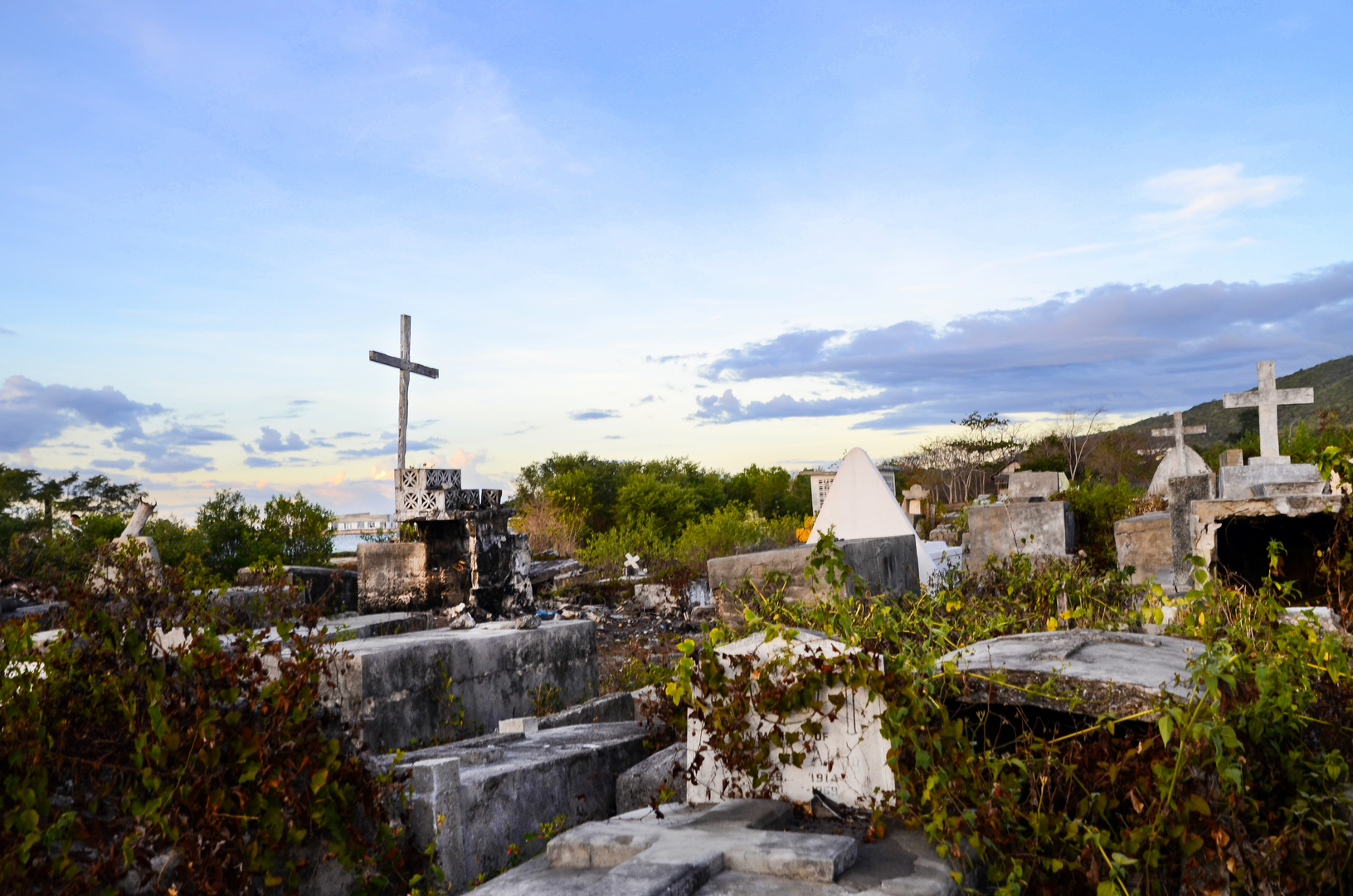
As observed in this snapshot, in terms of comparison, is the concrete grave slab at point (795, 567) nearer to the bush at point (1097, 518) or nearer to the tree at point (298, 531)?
the bush at point (1097, 518)

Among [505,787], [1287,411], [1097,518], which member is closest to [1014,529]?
[1097,518]

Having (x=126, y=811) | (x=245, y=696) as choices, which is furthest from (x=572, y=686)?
(x=126, y=811)

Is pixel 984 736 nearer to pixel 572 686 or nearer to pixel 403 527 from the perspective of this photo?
pixel 572 686

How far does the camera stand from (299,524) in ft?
58.0

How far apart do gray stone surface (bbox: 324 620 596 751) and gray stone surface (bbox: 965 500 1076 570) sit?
4.79 meters

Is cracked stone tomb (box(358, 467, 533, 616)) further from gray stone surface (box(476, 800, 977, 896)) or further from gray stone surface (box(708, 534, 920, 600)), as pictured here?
gray stone surface (box(476, 800, 977, 896))

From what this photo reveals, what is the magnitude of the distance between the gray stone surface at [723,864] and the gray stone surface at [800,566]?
11.0ft

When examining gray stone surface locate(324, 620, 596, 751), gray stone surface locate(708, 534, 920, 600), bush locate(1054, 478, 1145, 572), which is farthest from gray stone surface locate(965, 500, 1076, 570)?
gray stone surface locate(324, 620, 596, 751)

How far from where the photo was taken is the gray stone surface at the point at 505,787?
128 inches

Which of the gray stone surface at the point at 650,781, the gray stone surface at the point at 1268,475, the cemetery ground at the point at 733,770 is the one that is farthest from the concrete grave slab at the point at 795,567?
the gray stone surface at the point at 1268,475

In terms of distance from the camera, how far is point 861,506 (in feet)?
36.3

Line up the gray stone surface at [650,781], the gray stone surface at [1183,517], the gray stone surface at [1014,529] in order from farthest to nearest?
1. the gray stone surface at [1014,529]
2. the gray stone surface at [1183,517]
3. the gray stone surface at [650,781]

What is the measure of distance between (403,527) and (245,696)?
8.16 meters

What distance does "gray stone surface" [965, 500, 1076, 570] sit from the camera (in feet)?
31.1
